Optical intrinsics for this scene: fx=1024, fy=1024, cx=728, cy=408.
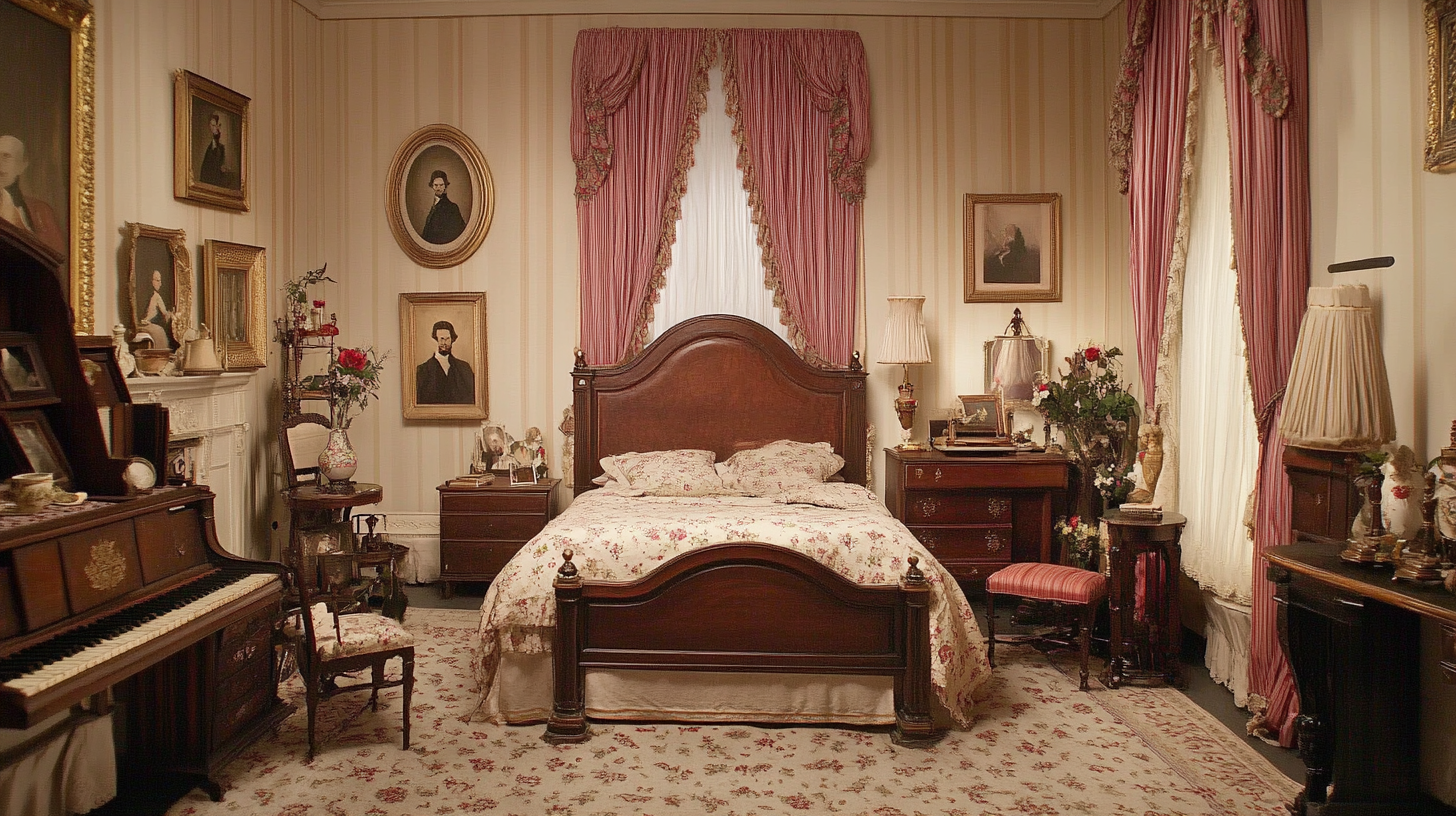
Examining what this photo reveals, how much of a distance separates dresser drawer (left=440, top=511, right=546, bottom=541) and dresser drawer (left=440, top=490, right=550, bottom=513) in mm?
28

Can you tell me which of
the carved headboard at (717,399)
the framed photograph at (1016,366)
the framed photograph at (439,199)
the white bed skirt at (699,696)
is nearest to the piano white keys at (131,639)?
the white bed skirt at (699,696)

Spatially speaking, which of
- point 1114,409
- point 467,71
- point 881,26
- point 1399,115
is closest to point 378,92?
point 467,71

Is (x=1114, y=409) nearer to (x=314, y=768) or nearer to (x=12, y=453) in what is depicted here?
(x=314, y=768)

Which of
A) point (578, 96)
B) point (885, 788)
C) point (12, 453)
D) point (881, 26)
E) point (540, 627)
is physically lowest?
point (885, 788)

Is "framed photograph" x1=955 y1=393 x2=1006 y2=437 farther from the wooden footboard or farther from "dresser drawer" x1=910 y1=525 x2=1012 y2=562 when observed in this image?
the wooden footboard

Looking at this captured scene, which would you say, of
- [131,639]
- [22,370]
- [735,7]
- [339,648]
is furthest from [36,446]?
[735,7]

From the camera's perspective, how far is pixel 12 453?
10.5ft

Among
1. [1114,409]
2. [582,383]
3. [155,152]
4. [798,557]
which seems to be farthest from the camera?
[582,383]

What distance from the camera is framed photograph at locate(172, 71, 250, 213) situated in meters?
5.33

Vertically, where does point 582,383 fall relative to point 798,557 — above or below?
above

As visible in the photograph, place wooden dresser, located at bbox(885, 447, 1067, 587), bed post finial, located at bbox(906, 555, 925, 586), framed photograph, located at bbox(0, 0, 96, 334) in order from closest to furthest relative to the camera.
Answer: framed photograph, located at bbox(0, 0, 96, 334) < bed post finial, located at bbox(906, 555, 925, 586) < wooden dresser, located at bbox(885, 447, 1067, 587)

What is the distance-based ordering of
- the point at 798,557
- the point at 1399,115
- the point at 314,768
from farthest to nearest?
1. the point at 798,557
2. the point at 314,768
3. the point at 1399,115

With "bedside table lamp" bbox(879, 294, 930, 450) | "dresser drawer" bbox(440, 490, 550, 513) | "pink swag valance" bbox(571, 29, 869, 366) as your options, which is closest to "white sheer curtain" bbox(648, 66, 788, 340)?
"pink swag valance" bbox(571, 29, 869, 366)

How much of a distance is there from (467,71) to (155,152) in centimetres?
228
